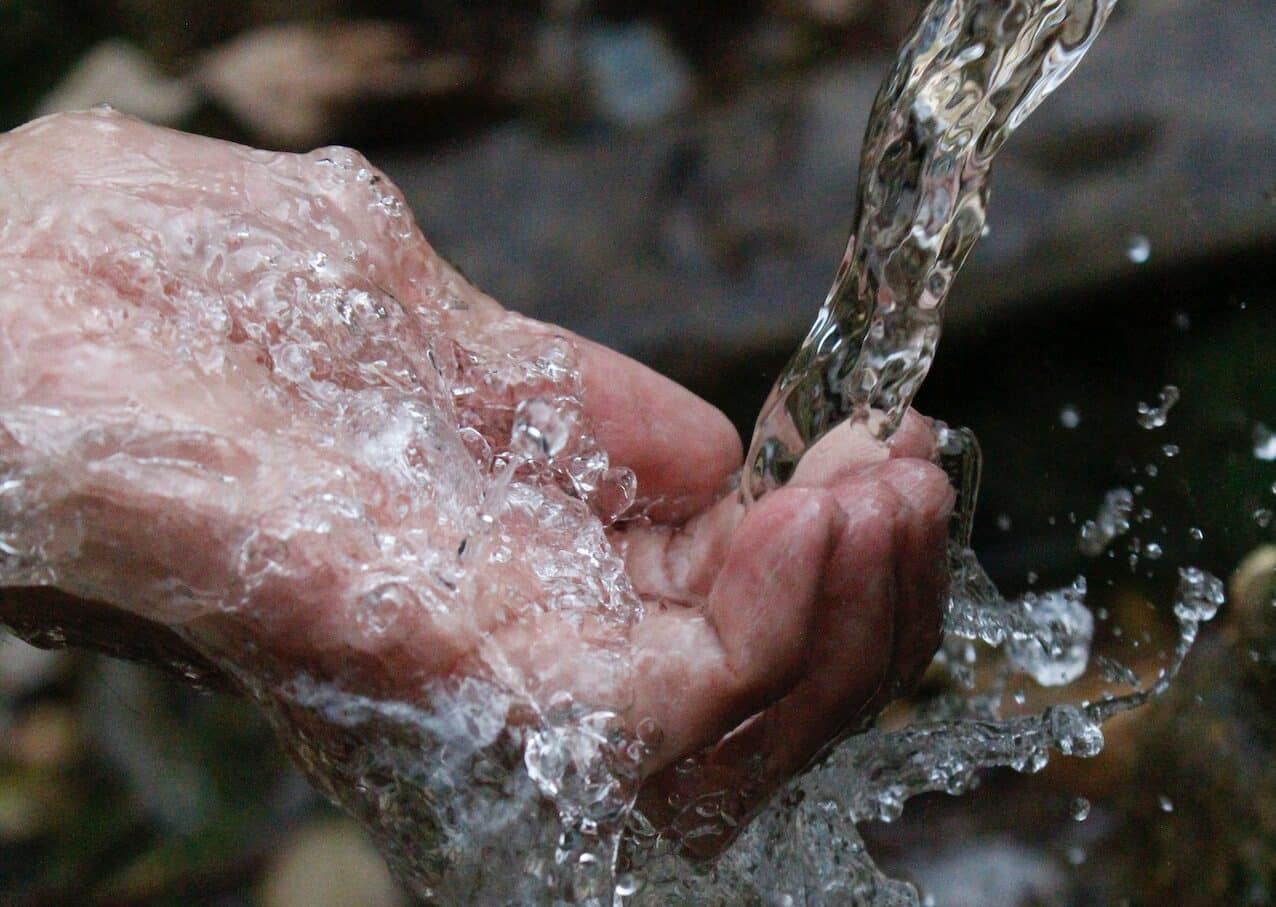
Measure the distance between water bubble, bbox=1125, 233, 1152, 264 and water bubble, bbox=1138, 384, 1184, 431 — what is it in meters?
0.34

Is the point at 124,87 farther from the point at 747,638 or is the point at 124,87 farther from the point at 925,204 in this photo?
the point at 747,638

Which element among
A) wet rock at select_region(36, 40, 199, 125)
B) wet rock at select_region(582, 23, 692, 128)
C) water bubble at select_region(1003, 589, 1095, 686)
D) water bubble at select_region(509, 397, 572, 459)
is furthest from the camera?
wet rock at select_region(36, 40, 199, 125)

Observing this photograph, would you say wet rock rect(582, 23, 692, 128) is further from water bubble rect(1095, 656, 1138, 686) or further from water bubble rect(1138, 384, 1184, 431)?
water bubble rect(1095, 656, 1138, 686)

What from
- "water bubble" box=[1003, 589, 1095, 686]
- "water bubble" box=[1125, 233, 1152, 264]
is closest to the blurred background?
"water bubble" box=[1125, 233, 1152, 264]

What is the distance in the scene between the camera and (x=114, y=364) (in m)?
1.20

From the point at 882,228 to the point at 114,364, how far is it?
2.38ft

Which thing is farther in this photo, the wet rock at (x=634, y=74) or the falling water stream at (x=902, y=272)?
the wet rock at (x=634, y=74)

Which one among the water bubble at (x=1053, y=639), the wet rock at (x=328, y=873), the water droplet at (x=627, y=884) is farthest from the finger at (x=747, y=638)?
the wet rock at (x=328, y=873)

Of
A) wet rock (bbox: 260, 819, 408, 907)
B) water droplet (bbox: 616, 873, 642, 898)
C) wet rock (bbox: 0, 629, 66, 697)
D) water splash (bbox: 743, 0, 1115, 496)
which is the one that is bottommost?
wet rock (bbox: 0, 629, 66, 697)

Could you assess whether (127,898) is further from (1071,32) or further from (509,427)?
(1071,32)

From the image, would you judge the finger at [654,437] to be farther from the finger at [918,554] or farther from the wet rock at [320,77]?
the wet rock at [320,77]

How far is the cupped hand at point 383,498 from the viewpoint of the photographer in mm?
1182

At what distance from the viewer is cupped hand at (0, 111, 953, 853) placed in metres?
1.18

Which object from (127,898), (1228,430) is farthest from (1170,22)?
Result: (127,898)
